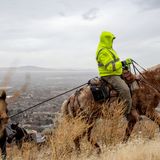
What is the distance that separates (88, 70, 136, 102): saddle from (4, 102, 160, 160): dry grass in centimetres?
25

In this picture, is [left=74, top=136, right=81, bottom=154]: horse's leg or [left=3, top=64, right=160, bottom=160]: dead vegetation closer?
[left=3, top=64, right=160, bottom=160]: dead vegetation

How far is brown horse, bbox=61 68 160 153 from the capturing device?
9.94m

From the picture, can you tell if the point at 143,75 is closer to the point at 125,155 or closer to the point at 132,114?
the point at 132,114

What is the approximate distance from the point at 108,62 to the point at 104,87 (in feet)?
2.08

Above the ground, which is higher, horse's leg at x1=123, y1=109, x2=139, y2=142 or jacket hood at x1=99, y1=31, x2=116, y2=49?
jacket hood at x1=99, y1=31, x2=116, y2=49

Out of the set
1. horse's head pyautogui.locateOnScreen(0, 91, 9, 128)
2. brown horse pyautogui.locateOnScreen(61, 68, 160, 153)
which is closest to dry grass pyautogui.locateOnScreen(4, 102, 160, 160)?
brown horse pyautogui.locateOnScreen(61, 68, 160, 153)

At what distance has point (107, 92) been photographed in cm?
997

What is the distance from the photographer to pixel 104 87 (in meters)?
10.0

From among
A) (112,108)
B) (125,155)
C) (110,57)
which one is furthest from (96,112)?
(125,155)

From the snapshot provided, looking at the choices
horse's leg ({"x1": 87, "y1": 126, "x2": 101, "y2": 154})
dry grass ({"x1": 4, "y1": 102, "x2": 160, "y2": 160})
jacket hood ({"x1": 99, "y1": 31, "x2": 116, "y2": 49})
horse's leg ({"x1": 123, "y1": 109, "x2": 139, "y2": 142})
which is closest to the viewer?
dry grass ({"x1": 4, "y1": 102, "x2": 160, "y2": 160})

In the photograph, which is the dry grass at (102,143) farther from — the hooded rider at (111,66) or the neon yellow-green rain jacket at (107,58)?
the neon yellow-green rain jacket at (107,58)

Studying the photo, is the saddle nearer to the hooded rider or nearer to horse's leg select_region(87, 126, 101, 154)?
the hooded rider

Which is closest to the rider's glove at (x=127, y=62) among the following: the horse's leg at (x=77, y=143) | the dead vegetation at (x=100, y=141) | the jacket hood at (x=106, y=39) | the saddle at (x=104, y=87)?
the saddle at (x=104, y=87)

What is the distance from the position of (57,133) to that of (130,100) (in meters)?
2.26
